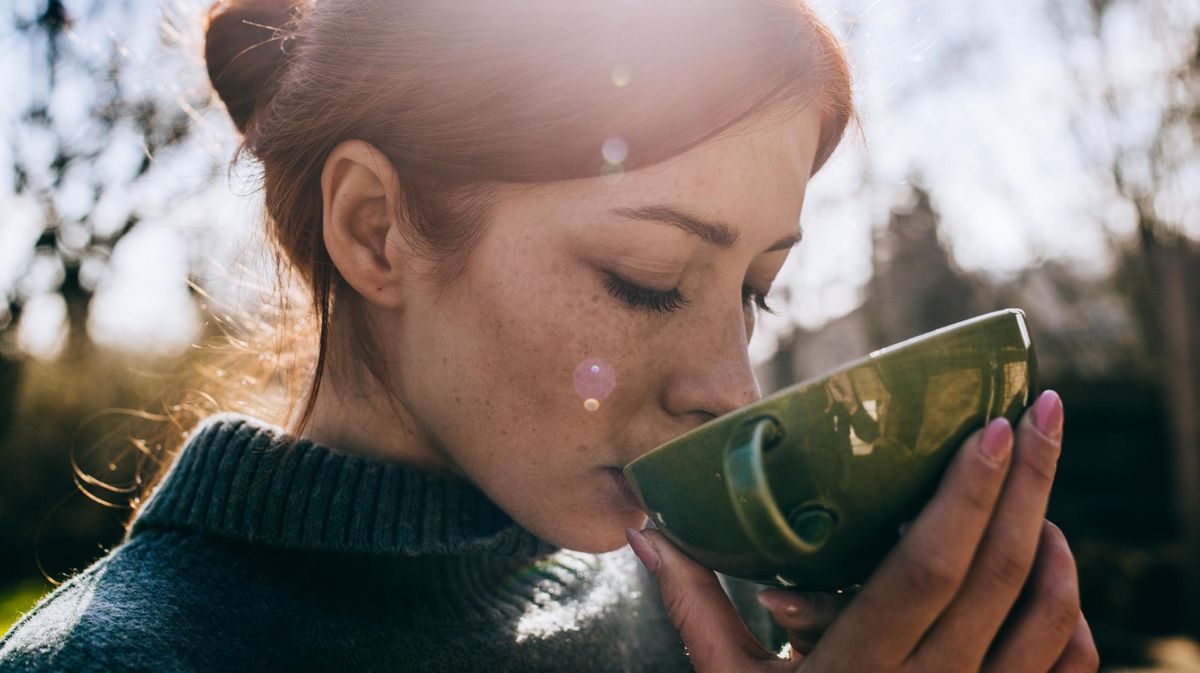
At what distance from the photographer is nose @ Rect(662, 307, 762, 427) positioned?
4.14 feet

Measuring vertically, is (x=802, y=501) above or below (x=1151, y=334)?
above

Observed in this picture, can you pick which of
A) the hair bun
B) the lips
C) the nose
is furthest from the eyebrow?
the hair bun

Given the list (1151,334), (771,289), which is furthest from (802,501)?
(1151,334)

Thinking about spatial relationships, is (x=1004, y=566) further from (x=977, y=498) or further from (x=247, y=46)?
(x=247, y=46)

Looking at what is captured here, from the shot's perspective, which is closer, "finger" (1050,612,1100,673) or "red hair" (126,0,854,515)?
"finger" (1050,612,1100,673)

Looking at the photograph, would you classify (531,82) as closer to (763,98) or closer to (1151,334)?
(763,98)

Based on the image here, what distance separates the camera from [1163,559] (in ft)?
20.1

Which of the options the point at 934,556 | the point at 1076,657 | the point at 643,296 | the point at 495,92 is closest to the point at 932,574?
the point at 934,556

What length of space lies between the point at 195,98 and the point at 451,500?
1.29 meters

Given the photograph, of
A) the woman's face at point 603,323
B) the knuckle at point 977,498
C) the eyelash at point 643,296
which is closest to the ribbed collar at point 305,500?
the woman's face at point 603,323

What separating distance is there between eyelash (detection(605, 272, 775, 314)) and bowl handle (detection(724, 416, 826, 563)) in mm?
436

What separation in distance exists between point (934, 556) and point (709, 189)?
63 cm

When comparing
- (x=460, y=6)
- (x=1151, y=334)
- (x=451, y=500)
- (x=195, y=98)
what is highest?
(x=460, y=6)

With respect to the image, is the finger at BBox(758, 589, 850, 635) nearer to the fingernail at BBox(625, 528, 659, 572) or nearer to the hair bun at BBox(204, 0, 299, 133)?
the fingernail at BBox(625, 528, 659, 572)
